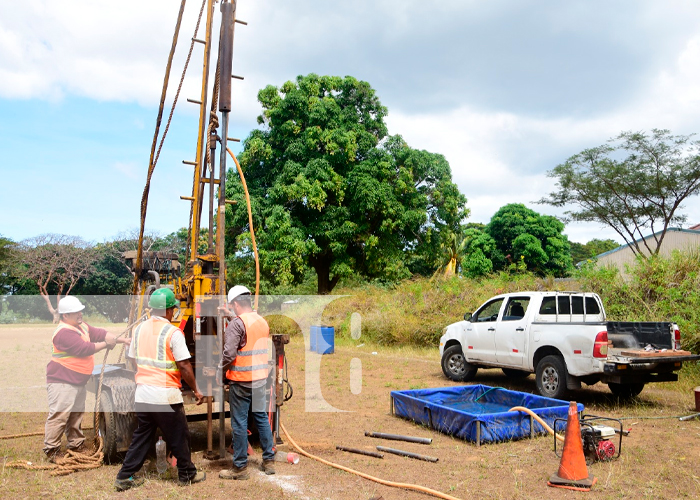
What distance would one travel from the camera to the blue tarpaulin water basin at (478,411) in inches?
284

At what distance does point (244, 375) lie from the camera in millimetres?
5914

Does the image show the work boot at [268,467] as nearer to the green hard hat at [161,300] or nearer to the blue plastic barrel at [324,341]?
the green hard hat at [161,300]

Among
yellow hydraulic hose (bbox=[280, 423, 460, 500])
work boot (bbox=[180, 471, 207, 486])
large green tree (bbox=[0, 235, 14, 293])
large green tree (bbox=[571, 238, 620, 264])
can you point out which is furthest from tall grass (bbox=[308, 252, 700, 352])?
large green tree (bbox=[571, 238, 620, 264])

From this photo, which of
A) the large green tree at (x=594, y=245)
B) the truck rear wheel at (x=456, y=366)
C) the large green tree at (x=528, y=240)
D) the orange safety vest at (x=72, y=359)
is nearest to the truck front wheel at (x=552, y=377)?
the truck rear wheel at (x=456, y=366)

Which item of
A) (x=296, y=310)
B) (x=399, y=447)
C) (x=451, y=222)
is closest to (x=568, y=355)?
(x=399, y=447)

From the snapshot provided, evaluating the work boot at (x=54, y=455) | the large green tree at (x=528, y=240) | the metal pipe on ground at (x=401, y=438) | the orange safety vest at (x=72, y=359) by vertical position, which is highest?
the large green tree at (x=528, y=240)

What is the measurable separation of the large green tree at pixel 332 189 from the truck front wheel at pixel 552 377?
15642mm

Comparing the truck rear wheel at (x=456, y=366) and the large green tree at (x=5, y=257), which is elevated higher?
the large green tree at (x=5, y=257)

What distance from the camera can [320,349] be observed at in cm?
1789

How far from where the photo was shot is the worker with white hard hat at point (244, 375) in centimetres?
588

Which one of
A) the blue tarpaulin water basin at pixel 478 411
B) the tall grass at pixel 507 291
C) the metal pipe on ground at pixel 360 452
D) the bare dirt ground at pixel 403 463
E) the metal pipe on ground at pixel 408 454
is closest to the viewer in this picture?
the bare dirt ground at pixel 403 463

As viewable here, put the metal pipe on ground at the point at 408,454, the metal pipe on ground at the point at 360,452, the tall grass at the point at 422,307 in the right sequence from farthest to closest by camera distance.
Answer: the tall grass at the point at 422,307, the metal pipe on ground at the point at 360,452, the metal pipe on ground at the point at 408,454

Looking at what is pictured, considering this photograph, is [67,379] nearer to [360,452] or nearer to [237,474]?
[237,474]

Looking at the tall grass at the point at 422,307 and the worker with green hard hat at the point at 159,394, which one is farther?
the tall grass at the point at 422,307
